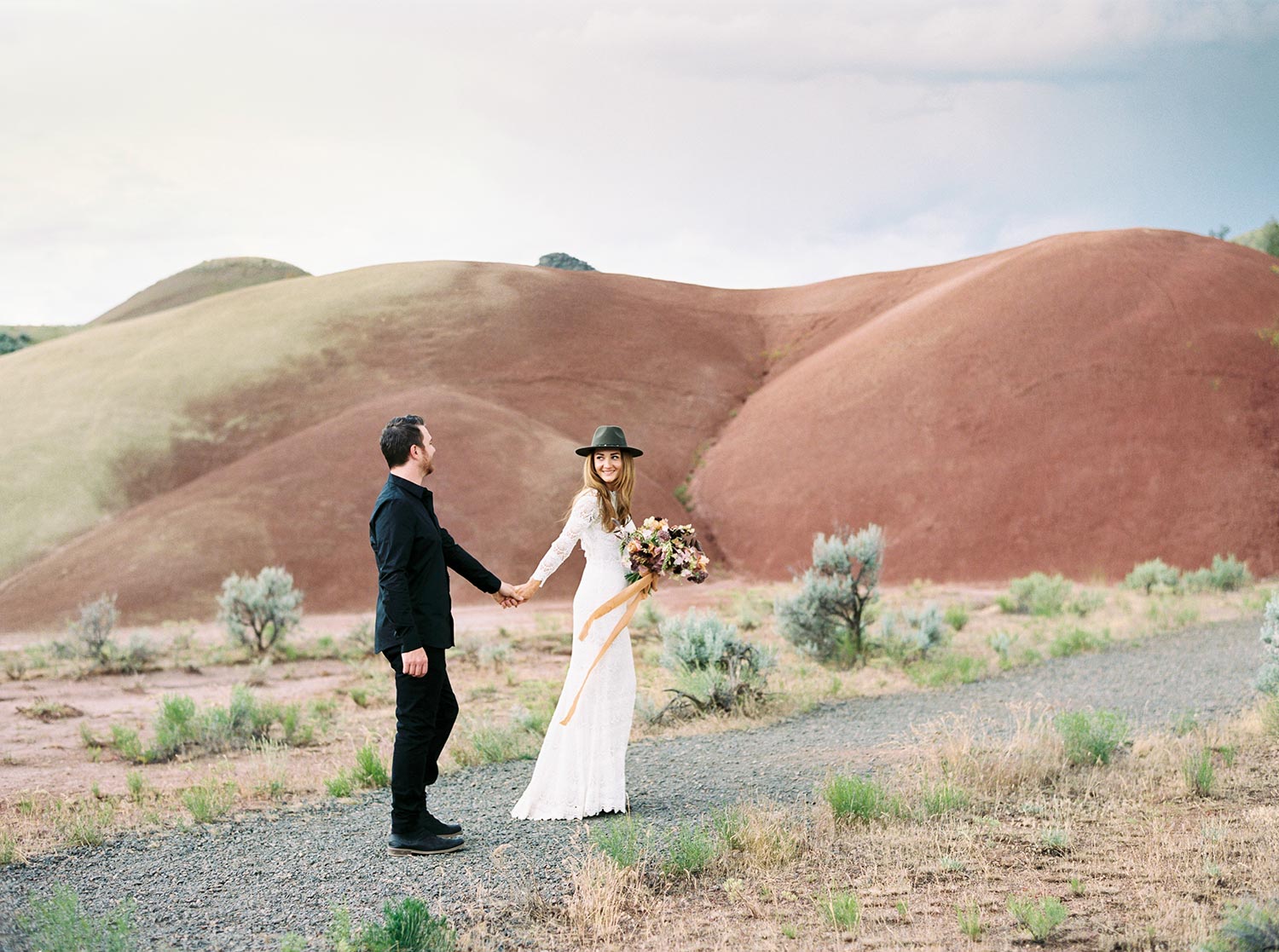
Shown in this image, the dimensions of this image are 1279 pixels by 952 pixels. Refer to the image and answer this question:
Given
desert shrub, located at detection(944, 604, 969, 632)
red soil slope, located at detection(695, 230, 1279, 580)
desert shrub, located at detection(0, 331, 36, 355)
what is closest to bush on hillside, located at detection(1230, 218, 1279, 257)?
red soil slope, located at detection(695, 230, 1279, 580)

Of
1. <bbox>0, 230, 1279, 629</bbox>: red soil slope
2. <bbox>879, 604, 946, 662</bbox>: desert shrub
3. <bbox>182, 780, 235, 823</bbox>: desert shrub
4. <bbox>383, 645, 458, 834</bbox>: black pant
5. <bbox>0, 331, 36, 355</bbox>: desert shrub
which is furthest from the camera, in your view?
<bbox>0, 331, 36, 355</bbox>: desert shrub

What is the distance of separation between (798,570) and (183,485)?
18.9m

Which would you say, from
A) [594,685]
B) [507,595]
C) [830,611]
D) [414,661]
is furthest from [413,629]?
[830,611]

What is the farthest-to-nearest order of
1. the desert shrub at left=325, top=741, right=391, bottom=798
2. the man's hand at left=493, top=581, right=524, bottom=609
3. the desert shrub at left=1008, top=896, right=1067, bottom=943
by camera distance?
1. the desert shrub at left=325, top=741, right=391, bottom=798
2. the man's hand at left=493, top=581, right=524, bottom=609
3. the desert shrub at left=1008, top=896, right=1067, bottom=943

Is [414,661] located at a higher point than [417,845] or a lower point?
higher

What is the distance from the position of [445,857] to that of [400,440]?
2.11m

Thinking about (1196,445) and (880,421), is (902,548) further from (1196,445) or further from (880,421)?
(1196,445)

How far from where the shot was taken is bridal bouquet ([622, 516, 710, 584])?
6.07 m

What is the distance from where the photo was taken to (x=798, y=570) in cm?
3072

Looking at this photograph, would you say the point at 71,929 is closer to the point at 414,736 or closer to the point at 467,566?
the point at 414,736

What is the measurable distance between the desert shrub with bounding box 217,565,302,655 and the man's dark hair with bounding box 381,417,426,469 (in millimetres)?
14307

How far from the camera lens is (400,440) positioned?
5.41 meters

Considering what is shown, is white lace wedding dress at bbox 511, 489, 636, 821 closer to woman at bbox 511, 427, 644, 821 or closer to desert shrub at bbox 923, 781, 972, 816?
woman at bbox 511, 427, 644, 821

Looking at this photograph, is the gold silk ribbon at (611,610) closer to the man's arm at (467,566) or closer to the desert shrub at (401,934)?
the man's arm at (467,566)
